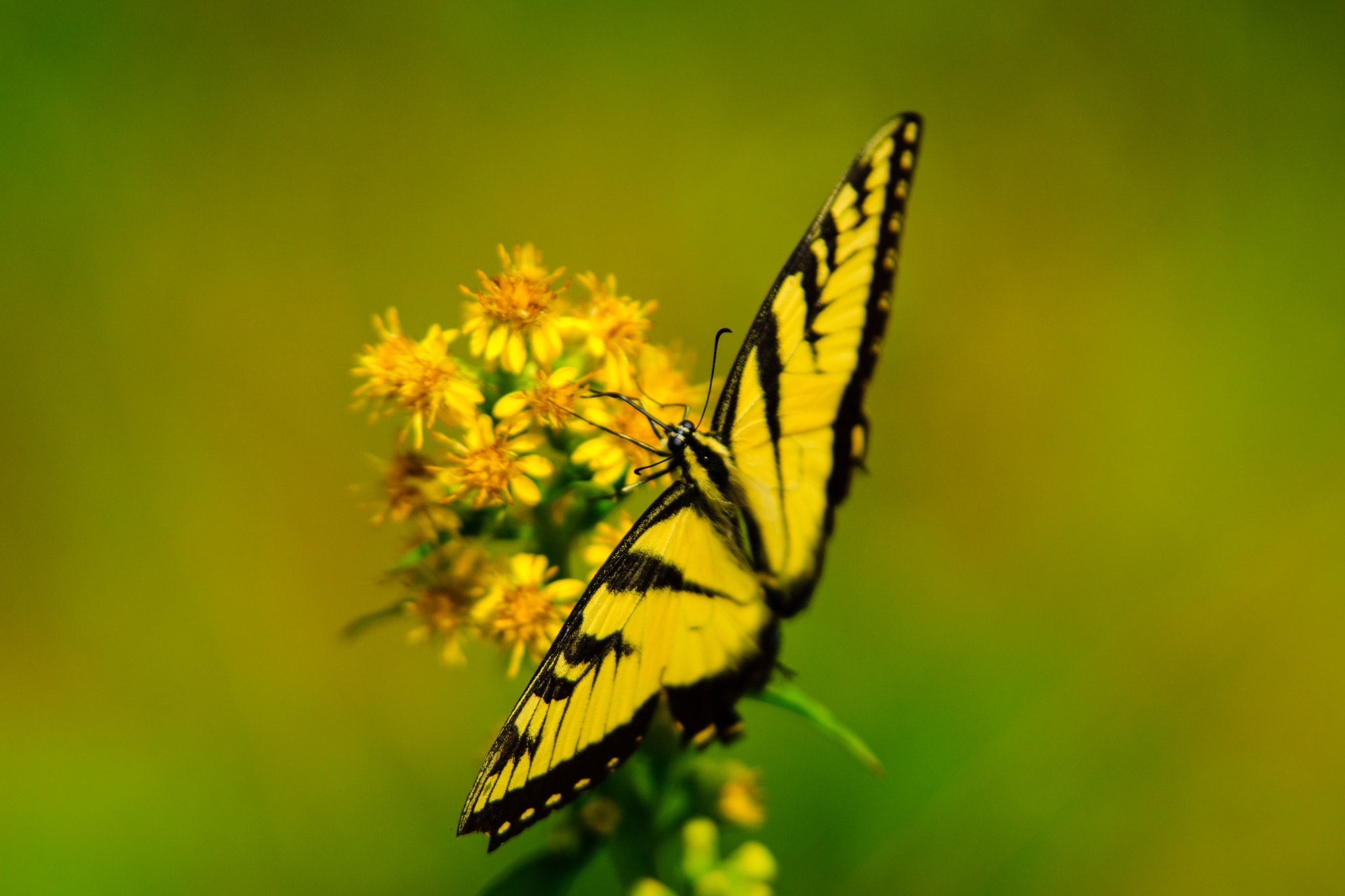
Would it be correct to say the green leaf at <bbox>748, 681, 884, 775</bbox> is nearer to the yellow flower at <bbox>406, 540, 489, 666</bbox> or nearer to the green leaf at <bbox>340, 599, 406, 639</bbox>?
the yellow flower at <bbox>406, 540, 489, 666</bbox>

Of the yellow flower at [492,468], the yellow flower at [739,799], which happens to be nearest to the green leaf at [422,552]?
the yellow flower at [492,468]

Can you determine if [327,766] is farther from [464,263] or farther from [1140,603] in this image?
[1140,603]

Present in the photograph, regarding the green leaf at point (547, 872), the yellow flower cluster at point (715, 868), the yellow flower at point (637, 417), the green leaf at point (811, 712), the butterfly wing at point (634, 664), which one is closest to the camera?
the butterfly wing at point (634, 664)

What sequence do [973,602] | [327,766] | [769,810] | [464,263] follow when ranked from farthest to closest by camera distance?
1. [464,263]
2. [973,602]
3. [327,766]
4. [769,810]

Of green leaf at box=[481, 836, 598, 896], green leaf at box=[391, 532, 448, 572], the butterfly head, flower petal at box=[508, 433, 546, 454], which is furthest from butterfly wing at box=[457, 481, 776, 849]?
green leaf at box=[391, 532, 448, 572]

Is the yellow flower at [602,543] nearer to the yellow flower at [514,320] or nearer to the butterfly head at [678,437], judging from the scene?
the butterfly head at [678,437]

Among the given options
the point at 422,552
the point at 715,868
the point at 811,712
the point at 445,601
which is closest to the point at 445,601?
the point at 445,601

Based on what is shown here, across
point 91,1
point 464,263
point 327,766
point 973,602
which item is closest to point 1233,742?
point 973,602

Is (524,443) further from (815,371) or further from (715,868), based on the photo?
(715,868)
